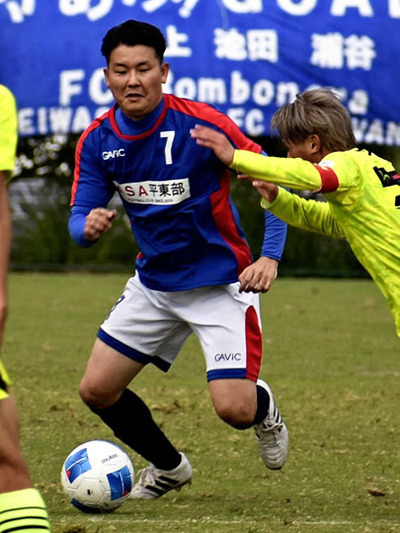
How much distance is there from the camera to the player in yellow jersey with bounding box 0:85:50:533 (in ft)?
10.3

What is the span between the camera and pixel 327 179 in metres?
4.28

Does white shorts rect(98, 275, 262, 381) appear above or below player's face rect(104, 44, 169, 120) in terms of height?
below

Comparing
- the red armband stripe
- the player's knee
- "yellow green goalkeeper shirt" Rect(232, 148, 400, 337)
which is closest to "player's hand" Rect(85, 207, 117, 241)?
"yellow green goalkeeper shirt" Rect(232, 148, 400, 337)

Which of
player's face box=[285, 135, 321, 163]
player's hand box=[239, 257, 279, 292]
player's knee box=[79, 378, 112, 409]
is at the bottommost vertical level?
player's knee box=[79, 378, 112, 409]

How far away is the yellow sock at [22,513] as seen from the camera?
316cm

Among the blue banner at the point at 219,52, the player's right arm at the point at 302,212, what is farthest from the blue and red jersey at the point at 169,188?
the blue banner at the point at 219,52

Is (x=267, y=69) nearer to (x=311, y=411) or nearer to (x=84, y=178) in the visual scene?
(x=311, y=411)

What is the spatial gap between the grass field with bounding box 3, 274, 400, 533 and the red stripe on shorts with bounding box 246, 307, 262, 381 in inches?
21.7

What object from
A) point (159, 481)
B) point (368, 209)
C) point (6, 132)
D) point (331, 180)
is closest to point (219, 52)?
point (159, 481)

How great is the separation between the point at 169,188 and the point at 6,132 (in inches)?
68.9

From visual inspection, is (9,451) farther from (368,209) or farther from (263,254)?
(263,254)

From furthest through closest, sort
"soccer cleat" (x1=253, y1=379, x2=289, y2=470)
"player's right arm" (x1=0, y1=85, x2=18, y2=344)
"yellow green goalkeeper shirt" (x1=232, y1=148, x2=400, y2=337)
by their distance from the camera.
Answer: "soccer cleat" (x1=253, y1=379, x2=289, y2=470)
"yellow green goalkeeper shirt" (x1=232, y1=148, x2=400, y2=337)
"player's right arm" (x1=0, y1=85, x2=18, y2=344)

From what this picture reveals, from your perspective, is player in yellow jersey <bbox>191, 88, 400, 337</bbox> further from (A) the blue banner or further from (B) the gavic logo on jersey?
(A) the blue banner

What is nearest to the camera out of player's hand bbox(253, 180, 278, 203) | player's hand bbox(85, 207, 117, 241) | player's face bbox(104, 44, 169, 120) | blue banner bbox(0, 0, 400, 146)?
player's hand bbox(85, 207, 117, 241)
